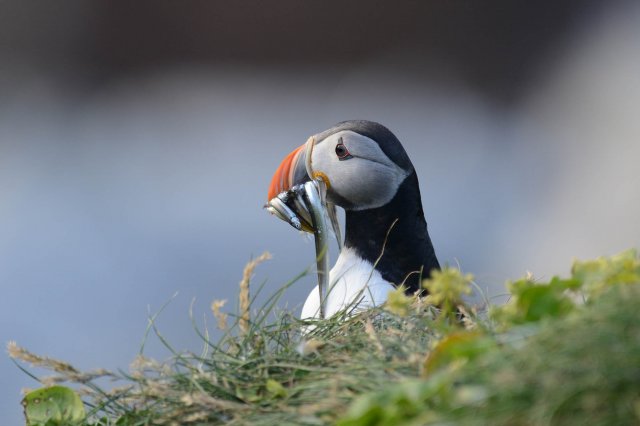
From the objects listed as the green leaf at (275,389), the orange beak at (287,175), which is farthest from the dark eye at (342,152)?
the green leaf at (275,389)

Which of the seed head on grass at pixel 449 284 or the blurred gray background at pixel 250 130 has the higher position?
the blurred gray background at pixel 250 130

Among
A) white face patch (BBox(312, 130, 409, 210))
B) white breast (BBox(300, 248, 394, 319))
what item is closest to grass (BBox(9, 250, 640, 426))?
white breast (BBox(300, 248, 394, 319))

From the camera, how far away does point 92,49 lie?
6383mm

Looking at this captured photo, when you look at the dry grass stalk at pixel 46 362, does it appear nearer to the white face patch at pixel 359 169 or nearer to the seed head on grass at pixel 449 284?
the seed head on grass at pixel 449 284

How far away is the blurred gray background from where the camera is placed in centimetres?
588

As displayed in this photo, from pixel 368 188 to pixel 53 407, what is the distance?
1405mm

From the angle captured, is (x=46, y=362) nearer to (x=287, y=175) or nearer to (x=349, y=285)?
(x=349, y=285)

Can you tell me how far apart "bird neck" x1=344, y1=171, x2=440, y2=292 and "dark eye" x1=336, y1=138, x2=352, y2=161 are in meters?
0.16

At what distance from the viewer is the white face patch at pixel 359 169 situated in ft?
9.41

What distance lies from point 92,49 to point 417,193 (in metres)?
3.94

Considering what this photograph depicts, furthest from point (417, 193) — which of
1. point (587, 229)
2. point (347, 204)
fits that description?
point (587, 229)

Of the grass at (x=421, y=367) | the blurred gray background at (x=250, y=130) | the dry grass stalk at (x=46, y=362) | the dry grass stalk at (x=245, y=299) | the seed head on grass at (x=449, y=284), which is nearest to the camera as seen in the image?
the grass at (x=421, y=367)

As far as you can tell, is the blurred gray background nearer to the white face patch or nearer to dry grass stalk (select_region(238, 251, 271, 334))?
the white face patch

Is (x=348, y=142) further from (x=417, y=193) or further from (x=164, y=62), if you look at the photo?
(x=164, y=62)
